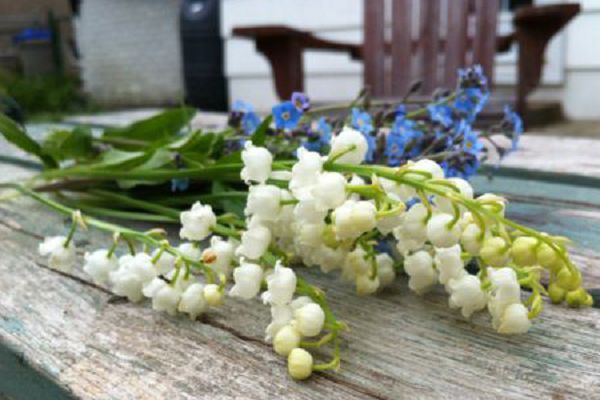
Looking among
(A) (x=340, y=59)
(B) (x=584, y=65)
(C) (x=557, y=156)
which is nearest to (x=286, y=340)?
(C) (x=557, y=156)

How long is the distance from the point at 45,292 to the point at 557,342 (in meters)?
0.48

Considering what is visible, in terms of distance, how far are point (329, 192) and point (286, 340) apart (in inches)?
4.3

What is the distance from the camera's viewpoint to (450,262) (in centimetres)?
52

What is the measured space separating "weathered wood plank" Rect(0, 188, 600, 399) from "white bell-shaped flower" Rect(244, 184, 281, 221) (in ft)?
0.34

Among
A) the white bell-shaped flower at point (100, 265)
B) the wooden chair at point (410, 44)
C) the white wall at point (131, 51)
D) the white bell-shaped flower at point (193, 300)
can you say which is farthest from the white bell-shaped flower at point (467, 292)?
the white wall at point (131, 51)

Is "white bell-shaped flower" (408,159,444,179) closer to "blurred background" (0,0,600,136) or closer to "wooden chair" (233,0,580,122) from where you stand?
"blurred background" (0,0,600,136)

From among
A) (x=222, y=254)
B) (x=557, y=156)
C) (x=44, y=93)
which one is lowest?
(x=44, y=93)

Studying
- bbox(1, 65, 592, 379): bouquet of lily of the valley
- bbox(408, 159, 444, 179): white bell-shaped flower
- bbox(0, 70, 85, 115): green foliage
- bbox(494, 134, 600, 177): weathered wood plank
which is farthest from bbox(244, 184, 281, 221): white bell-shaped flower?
bbox(0, 70, 85, 115): green foliage

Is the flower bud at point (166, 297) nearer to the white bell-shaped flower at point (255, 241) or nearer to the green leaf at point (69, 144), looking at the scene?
the white bell-shaped flower at point (255, 241)

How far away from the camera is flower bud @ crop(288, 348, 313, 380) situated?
461mm

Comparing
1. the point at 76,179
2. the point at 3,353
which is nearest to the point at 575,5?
the point at 76,179

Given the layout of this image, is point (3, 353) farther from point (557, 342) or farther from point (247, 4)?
point (247, 4)

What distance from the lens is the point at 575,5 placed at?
2518mm

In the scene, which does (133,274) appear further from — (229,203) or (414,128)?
(414,128)
